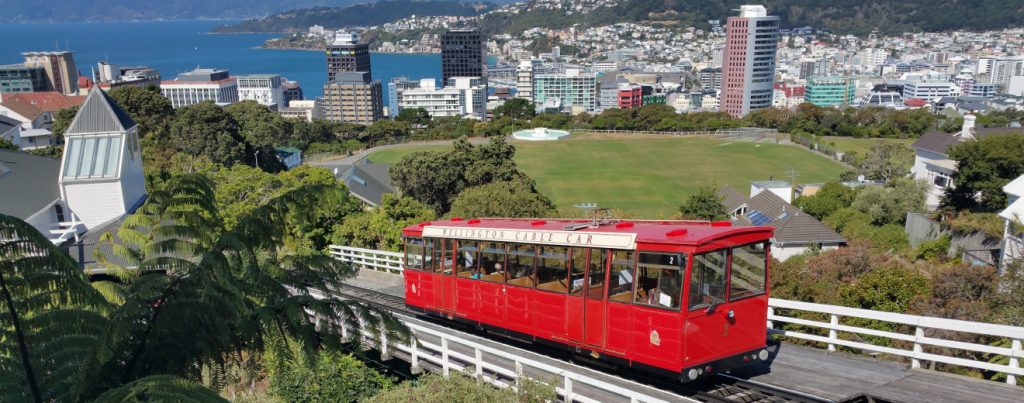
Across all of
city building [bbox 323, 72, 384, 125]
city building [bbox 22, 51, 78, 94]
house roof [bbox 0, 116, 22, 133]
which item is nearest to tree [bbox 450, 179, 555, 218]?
house roof [bbox 0, 116, 22, 133]

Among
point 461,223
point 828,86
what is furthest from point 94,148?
point 828,86

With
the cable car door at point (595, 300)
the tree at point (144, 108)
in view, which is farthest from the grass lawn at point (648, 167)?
the cable car door at point (595, 300)

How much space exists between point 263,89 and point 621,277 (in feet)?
613

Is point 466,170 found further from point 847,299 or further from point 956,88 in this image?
point 956,88

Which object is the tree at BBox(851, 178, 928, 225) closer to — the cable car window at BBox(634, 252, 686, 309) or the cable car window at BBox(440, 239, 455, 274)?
the cable car window at BBox(440, 239, 455, 274)

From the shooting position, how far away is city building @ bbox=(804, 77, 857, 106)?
19275 centimetres

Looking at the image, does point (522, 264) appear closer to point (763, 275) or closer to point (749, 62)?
point (763, 275)

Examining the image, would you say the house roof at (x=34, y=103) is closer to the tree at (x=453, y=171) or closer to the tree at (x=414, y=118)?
the tree at (x=414, y=118)

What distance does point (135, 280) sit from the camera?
712 centimetres

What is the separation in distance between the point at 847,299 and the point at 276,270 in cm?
1148

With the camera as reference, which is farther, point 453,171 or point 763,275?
point 453,171

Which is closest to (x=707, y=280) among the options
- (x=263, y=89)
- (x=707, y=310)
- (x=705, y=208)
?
(x=707, y=310)

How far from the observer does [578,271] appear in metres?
11.3

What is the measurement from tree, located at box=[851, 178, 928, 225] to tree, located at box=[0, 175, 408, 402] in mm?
37137
